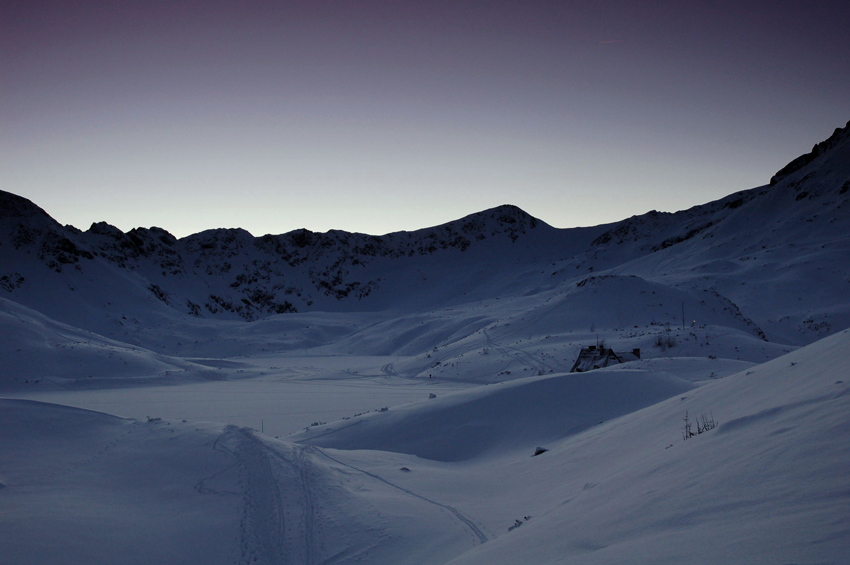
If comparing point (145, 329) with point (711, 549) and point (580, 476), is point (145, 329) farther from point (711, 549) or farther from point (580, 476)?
point (711, 549)

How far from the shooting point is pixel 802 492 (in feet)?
10.6

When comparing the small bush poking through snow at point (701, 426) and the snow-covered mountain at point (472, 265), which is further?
the snow-covered mountain at point (472, 265)

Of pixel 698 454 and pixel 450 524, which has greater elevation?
pixel 698 454

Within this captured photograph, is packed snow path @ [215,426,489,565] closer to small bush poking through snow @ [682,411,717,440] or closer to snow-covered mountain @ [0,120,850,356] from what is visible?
small bush poking through snow @ [682,411,717,440]

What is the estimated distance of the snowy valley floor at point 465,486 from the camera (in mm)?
3436

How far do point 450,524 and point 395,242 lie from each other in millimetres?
123622

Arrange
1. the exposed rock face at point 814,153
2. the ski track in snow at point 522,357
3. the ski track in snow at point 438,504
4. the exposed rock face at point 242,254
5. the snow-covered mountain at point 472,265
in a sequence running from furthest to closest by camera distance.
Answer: the exposed rock face at point 814,153
the exposed rock face at point 242,254
the snow-covered mountain at point 472,265
the ski track in snow at point 522,357
the ski track in snow at point 438,504

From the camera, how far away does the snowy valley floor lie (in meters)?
3.44

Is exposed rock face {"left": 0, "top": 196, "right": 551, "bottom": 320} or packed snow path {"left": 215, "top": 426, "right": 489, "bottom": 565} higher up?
exposed rock face {"left": 0, "top": 196, "right": 551, "bottom": 320}

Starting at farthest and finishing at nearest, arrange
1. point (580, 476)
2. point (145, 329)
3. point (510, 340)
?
point (145, 329)
point (510, 340)
point (580, 476)

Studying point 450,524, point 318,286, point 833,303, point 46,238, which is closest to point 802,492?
point 450,524

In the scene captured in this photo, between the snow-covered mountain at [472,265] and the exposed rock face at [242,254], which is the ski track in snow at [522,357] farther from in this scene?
the exposed rock face at [242,254]

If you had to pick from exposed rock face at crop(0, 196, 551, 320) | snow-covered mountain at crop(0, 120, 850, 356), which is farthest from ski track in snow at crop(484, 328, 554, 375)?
exposed rock face at crop(0, 196, 551, 320)

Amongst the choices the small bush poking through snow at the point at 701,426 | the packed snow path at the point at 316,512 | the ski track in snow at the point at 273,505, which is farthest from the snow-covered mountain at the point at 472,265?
the ski track in snow at the point at 273,505
